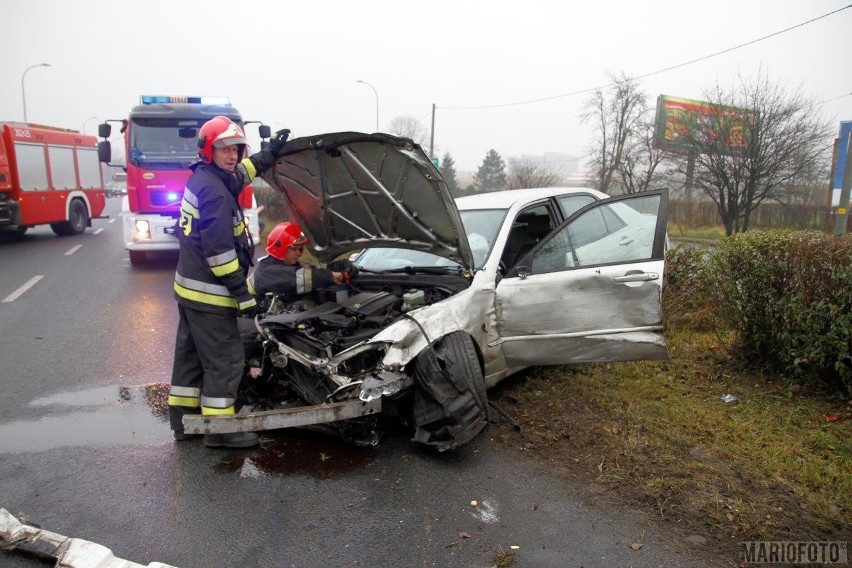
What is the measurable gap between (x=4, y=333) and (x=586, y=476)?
6521 mm

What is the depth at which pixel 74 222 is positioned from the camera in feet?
53.8

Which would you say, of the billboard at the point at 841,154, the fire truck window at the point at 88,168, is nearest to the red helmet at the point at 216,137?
the fire truck window at the point at 88,168

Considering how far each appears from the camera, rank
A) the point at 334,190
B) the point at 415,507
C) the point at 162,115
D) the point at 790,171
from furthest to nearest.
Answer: the point at 790,171 < the point at 162,115 < the point at 334,190 < the point at 415,507

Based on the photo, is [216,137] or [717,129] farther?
[717,129]

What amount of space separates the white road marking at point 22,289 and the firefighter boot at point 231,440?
6159mm

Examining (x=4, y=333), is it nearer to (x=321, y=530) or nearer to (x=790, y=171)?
(x=321, y=530)

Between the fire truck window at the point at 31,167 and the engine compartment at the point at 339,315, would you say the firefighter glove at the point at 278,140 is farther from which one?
the fire truck window at the point at 31,167

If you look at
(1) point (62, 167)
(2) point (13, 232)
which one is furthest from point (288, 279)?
(2) point (13, 232)

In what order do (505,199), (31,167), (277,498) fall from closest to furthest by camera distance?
(277,498) → (505,199) → (31,167)

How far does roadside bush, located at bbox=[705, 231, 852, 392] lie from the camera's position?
4109 millimetres

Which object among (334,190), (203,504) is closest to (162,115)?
(334,190)

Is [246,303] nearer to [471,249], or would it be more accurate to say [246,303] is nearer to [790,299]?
[471,249]

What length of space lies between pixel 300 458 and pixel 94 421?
1761mm

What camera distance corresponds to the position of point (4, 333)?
21.1 feet
